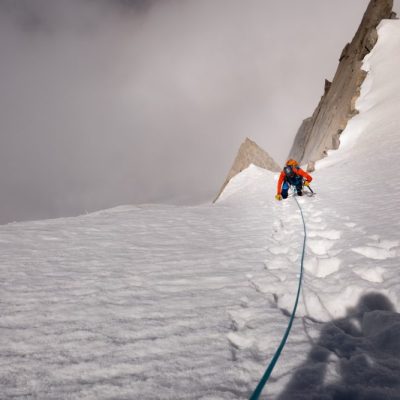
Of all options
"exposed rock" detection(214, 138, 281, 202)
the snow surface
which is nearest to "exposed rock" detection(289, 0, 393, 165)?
"exposed rock" detection(214, 138, 281, 202)

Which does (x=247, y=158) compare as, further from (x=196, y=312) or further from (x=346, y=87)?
(x=196, y=312)

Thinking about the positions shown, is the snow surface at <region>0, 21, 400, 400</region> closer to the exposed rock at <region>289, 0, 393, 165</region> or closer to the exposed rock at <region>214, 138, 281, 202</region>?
the exposed rock at <region>289, 0, 393, 165</region>

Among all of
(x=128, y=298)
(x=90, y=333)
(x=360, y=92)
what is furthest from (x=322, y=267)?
(x=360, y=92)

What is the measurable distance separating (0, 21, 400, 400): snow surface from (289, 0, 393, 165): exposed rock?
67.9 feet

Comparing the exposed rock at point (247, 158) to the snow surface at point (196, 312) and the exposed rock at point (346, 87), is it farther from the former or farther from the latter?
the snow surface at point (196, 312)

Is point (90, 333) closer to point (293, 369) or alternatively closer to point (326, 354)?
point (293, 369)

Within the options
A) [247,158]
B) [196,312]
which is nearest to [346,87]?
[247,158]

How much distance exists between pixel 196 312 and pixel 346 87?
1262 inches

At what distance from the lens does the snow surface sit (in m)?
1.75

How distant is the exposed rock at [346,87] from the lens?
2462cm

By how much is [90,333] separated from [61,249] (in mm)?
2554

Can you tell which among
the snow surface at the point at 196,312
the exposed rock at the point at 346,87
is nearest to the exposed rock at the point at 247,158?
the exposed rock at the point at 346,87

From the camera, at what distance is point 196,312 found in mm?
2607

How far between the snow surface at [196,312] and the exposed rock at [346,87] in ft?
67.9
